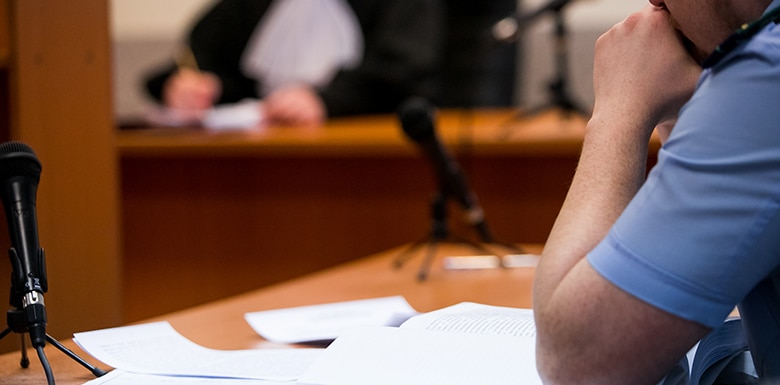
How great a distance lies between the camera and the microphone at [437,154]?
1525mm

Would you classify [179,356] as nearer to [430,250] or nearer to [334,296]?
[334,296]

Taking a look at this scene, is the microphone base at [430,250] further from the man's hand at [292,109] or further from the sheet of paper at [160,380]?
the man's hand at [292,109]

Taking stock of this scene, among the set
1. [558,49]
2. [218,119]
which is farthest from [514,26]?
[218,119]

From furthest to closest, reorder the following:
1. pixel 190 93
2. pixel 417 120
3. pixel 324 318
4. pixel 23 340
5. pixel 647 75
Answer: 1. pixel 190 93
2. pixel 417 120
3. pixel 324 318
4. pixel 23 340
5. pixel 647 75

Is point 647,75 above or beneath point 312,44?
above

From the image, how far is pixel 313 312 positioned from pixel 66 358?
12.5 inches

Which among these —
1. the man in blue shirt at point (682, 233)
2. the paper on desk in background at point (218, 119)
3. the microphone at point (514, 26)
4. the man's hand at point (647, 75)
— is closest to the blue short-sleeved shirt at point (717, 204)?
the man in blue shirt at point (682, 233)

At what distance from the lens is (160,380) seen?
0.86 m

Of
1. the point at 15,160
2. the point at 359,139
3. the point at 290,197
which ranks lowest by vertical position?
the point at 290,197

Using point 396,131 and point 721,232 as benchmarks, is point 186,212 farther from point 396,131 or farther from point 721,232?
point 721,232

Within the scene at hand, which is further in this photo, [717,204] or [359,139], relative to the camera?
[359,139]

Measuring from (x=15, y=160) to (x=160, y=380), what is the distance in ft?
0.76

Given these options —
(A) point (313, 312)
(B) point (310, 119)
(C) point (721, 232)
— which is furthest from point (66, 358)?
(B) point (310, 119)

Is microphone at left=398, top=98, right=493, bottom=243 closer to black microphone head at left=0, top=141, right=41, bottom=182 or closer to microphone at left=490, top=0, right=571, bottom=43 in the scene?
microphone at left=490, top=0, right=571, bottom=43
